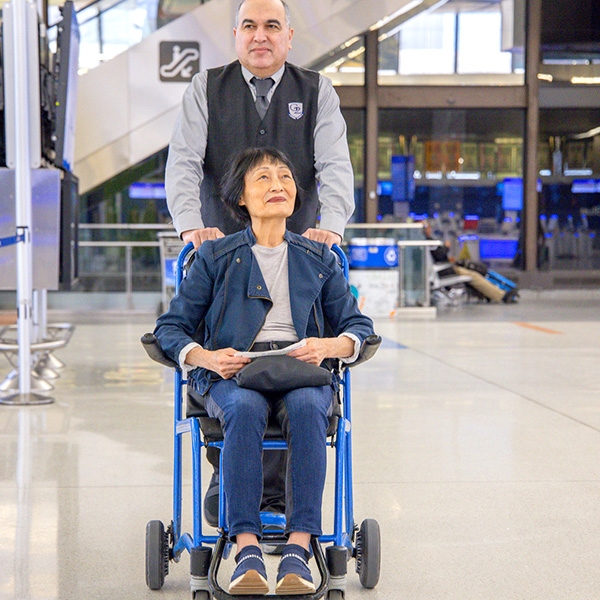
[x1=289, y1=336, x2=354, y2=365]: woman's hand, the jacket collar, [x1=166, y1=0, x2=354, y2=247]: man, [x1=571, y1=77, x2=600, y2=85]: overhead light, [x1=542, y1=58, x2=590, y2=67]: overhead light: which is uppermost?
[x1=542, y1=58, x2=590, y2=67]: overhead light

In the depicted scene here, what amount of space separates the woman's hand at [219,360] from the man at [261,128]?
0.64 metres

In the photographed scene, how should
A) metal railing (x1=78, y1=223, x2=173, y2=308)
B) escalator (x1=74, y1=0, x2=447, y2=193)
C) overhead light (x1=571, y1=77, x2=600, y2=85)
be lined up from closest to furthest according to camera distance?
1. escalator (x1=74, y1=0, x2=447, y2=193)
2. metal railing (x1=78, y1=223, x2=173, y2=308)
3. overhead light (x1=571, y1=77, x2=600, y2=85)

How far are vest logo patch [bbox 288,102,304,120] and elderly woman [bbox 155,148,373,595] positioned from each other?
17.3 inches

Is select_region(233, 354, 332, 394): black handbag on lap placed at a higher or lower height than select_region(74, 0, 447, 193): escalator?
lower

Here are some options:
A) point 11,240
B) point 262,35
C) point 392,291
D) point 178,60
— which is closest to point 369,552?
point 262,35

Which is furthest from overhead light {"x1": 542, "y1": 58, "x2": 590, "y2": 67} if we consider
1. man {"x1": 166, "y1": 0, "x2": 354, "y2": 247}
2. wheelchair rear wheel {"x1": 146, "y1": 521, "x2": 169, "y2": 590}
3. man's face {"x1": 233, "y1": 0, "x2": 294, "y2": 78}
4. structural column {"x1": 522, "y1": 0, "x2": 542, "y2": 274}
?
wheelchair rear wheel {"x1": 146, "y1": 521, "x2": 169, "y2": 590}

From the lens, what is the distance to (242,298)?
2.59 meters

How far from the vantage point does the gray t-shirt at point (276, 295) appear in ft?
8.56

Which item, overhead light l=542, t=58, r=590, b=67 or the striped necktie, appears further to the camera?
overhead light l=542, t=58, r=590, b=67

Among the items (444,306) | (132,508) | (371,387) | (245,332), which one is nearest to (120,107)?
(444,306)

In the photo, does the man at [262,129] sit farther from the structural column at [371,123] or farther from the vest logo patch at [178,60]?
the structural column at [371,123]

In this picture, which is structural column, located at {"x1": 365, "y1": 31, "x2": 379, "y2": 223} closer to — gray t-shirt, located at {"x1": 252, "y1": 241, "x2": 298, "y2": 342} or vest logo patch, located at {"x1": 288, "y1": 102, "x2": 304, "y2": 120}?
vest logo patch, located at {"x1": 288, "y1": 102, "x2": 304, "y2": 120}

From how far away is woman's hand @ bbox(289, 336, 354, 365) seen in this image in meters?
2.48

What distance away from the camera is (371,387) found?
20.5 ft
